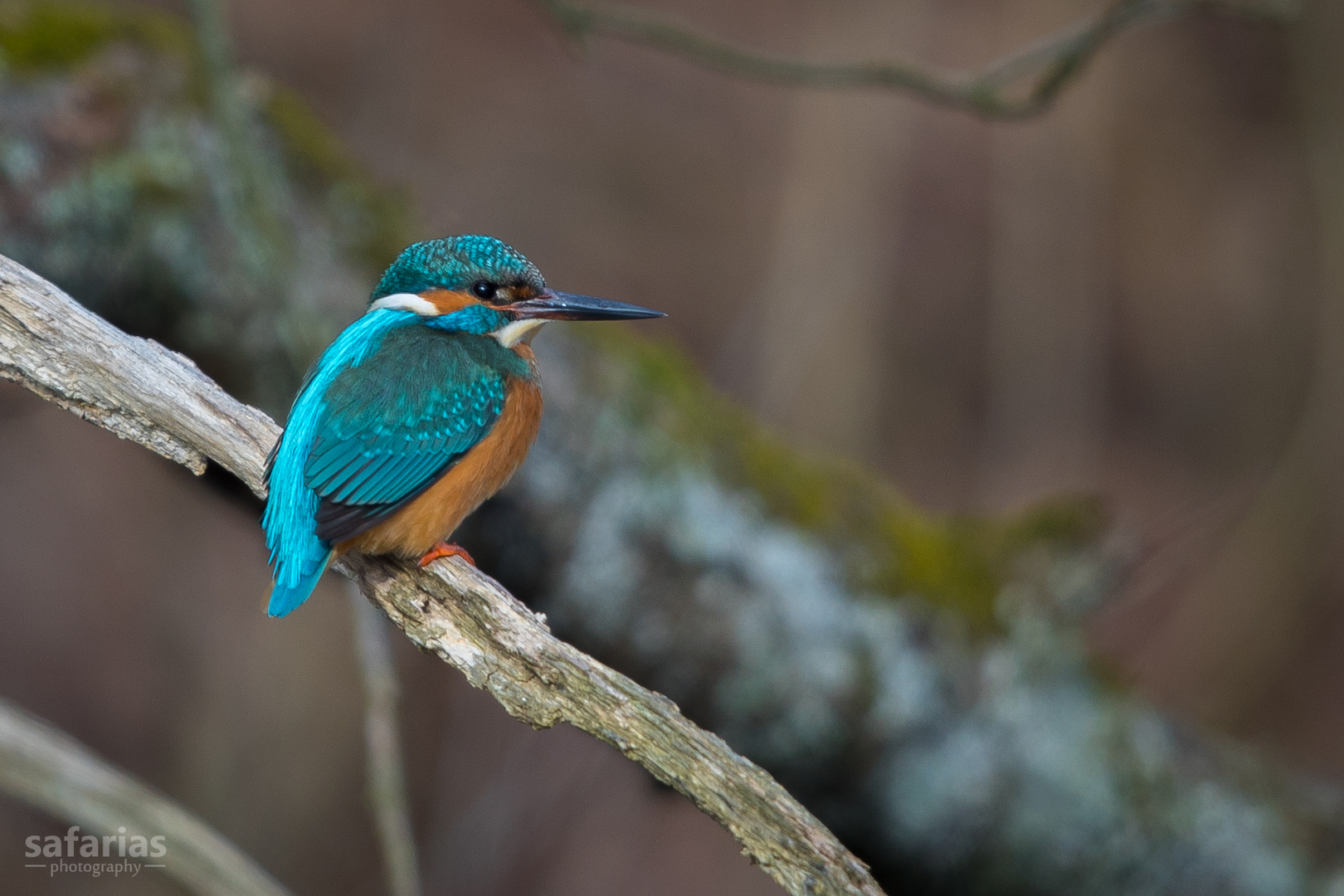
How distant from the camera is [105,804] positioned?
5.91 feet

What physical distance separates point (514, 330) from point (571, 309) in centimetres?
15

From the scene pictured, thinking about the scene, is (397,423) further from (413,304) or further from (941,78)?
(941,78)

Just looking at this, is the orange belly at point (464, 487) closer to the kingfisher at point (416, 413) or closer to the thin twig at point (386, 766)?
the kingfisher at point (416, 413)

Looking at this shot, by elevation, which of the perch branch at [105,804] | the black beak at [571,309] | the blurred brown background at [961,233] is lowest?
the perch branch at [105,804]

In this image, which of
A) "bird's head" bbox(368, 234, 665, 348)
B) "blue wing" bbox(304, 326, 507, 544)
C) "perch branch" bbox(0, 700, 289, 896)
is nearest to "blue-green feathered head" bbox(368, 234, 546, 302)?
"bird's head" bbox(368, 234, 665, 348)

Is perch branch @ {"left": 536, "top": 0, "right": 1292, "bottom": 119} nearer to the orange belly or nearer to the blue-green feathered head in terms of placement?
the blue-green feathered head

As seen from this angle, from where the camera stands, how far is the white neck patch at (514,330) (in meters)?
2.54

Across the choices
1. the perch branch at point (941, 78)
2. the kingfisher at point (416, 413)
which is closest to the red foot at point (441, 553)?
the kingfisher at point (416, 413)

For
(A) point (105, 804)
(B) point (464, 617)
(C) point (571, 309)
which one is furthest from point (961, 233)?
(A) point (105, 804)

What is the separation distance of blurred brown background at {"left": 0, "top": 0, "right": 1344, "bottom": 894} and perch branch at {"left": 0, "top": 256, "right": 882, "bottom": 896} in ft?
7.13

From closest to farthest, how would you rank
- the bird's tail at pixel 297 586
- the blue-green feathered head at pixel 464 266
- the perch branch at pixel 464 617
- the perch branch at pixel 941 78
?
the perch branch at pixel 464 617
the bird's tail at pixel 297 586
the blue-green feathered head at pixel 464 266
the perch branch at pixel 941 78

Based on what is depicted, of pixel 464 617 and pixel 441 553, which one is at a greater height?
pixel 441 553

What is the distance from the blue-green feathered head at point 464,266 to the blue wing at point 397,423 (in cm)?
13

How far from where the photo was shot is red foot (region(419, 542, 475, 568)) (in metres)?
2.11
